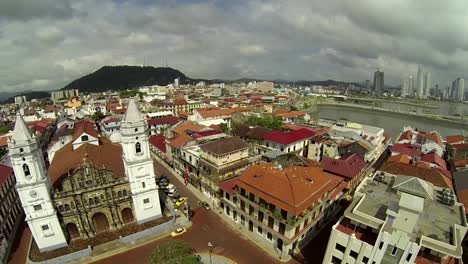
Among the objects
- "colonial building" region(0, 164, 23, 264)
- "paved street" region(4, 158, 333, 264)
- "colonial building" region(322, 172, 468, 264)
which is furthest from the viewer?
"colonial building" region(0, 164, 23, 264)

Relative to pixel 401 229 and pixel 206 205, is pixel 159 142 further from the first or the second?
pixel 401 229

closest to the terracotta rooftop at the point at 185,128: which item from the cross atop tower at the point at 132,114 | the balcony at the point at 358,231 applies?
the cross atop tower at the point at 132,114

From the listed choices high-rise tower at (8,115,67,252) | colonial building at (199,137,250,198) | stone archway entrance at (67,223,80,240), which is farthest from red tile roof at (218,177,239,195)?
high-rise tower at (8,115,67,252)

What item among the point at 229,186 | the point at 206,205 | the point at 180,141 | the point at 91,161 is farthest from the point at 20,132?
the point at 180,141

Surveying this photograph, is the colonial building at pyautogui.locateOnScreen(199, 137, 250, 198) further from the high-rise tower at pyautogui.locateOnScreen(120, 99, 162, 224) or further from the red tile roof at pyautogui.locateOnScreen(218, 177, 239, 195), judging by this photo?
the high-rise tower at pyautogui.locateOnScreen(120, 99, 162, 224)

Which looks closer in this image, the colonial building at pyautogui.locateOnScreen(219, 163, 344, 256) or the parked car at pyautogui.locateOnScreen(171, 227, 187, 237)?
the colonial building at pyautogui.locateOnScreen(219, 163, 344, 256)

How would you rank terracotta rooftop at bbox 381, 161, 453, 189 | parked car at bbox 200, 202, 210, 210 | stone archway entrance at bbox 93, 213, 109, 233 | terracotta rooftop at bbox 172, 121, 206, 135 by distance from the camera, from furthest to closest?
terracotta rooftop at bbox 172, 121, 206, 135, parked car at bbox 200, 202, 210, 210, terracotta rooftop at bbox 381, 161, 453, 189, stone archway entrance at bbox 93, 213, 109, 233

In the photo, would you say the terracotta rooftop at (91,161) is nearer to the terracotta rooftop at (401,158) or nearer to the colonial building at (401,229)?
the colonial building at (401,229)

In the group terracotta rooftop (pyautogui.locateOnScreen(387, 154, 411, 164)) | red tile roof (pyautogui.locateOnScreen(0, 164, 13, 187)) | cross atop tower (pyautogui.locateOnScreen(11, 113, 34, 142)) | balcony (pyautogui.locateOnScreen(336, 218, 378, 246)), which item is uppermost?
cross atop tower (pyautogui.locateOnScreen(11, 113, 34, 142))
